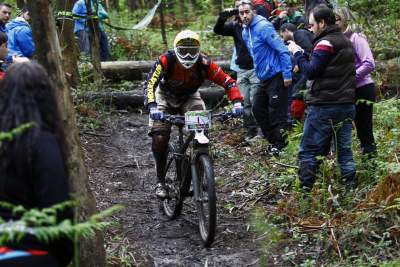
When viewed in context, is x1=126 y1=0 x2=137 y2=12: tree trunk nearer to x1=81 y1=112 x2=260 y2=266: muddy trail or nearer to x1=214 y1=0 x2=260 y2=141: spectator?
x1=81 y1=112 x2=260 y2=266: muddy trail

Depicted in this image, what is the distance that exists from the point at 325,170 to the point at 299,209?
506 millimetres

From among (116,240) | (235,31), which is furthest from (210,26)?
(116,240)

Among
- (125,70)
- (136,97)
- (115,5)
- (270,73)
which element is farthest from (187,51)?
(115,5)

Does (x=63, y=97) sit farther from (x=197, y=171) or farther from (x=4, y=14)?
(x=4, y=14)

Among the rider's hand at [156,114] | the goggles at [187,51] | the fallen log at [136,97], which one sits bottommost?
the fallen log at [136,97]

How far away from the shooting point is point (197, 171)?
690 cm

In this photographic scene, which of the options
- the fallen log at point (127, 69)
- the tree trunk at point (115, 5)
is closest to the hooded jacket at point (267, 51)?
the fallen log at point (127, 69)

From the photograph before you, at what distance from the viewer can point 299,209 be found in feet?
22.3

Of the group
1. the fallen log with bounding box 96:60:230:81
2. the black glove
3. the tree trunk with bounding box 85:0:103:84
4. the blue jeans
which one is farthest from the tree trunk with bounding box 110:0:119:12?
the blue jeans

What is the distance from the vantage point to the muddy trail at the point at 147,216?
21.0 ft

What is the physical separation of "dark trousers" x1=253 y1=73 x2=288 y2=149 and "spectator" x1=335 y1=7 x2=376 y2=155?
1868 millimetres

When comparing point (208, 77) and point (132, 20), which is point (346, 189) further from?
point (132, 20)

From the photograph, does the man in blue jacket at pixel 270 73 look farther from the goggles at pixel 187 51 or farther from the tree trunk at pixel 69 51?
the tree trunk at pixel 69 51

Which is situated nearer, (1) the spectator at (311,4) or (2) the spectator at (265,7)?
(1) the spectator at (311,4)
